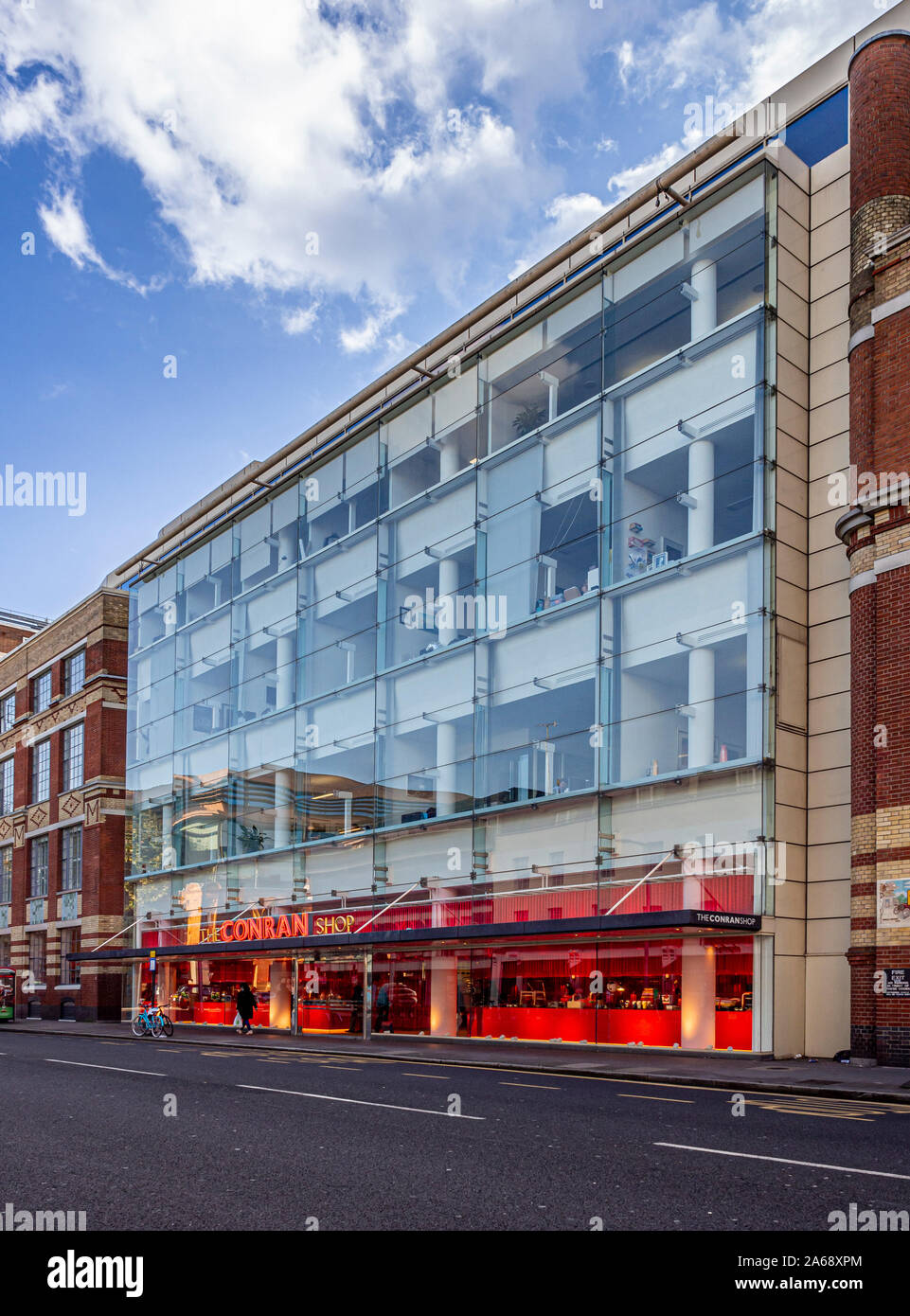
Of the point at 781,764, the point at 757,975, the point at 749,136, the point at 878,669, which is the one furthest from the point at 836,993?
the point at 749,136

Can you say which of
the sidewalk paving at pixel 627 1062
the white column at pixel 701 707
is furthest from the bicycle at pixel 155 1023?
the white column at pixel 701 707

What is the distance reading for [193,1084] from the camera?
17.5m

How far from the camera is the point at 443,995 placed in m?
31.2

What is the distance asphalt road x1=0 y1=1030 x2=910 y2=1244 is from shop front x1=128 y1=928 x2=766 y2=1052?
22.7 feet

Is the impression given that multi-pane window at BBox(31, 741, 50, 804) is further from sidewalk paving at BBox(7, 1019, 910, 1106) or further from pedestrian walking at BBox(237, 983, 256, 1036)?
pedestrian walking at BBox(237, 983, 256, 1036)

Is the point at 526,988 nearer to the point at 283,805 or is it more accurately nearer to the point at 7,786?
the point at 283,805

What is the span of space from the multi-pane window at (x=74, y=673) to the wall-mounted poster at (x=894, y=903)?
39222 millimetres

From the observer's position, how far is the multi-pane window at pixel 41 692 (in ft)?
187

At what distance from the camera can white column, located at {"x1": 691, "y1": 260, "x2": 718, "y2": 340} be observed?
27312 millimetres

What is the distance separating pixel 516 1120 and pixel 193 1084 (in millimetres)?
6496

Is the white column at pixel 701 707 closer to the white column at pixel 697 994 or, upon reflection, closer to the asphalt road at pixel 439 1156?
the white column at pixel 697 994

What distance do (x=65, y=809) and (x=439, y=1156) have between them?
152ft

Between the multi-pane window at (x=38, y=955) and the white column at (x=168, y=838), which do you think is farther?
the multi-pane window at (x=38, y=955)

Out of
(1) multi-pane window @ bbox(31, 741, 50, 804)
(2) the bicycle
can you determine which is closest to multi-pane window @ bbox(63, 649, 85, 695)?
(1) multi-pane window @ bbox(31, 741, 50, 804)
